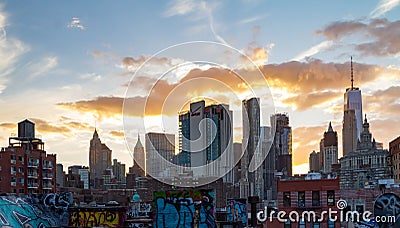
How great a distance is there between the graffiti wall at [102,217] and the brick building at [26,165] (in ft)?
157

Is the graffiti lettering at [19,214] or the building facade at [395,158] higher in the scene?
the building facade at [395,158]

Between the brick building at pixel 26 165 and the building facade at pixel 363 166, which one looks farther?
the building facade at pixel 363 166

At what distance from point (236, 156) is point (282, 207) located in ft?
243

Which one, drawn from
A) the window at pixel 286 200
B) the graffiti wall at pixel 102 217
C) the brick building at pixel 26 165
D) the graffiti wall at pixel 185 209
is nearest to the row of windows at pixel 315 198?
the window at pixel 286 200

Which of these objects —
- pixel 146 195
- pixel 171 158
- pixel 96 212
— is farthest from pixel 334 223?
pixel 146 195

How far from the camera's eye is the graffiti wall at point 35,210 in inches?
1237

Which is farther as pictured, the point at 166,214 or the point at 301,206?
the point at 301,206

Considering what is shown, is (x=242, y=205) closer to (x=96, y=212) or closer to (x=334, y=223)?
(x=334, y=223)

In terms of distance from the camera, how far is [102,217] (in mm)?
34562

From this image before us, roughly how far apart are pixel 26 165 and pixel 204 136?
26.5 metres

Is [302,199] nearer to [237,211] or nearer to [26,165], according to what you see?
[237,211]

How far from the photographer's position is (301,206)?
49.8 meters

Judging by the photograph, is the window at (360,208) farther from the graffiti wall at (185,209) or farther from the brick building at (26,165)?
the brick building at (26,165)

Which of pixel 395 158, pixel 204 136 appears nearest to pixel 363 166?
pixel 395 158
